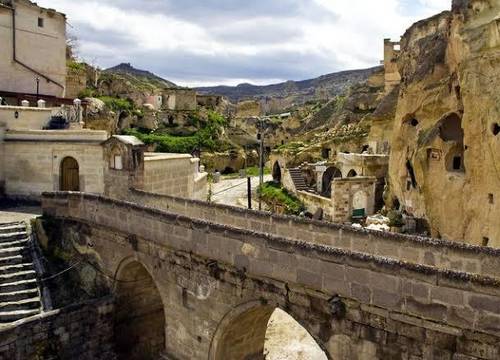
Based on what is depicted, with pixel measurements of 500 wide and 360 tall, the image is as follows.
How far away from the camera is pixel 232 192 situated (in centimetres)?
3584

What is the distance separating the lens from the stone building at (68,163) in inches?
644

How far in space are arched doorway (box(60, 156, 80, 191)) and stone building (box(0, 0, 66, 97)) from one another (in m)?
9.71

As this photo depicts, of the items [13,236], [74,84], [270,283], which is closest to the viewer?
[270,283]

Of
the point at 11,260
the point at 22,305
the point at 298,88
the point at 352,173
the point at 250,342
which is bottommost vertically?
the point at 250,342

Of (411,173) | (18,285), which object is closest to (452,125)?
(411,173)

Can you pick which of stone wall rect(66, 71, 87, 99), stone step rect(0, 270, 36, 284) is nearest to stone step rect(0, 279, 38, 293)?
stone step rect(0, 270, 36, 284)

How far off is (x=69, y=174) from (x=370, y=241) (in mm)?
13254

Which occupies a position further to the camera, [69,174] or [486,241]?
[486,241]

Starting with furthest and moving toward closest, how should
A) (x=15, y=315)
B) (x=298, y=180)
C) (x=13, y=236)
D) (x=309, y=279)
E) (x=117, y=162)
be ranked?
1. (x=298, y=180)
2. (x=117, y=162)
3. (x=13, y=236)
4. (x=15, y=315)
5. (x=309, y=279)

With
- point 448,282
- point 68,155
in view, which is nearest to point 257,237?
point 448,282

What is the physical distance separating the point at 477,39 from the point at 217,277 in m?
15.4

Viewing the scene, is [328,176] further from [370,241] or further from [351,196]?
[370,241]

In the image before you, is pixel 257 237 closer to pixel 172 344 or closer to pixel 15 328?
pixel 172 344

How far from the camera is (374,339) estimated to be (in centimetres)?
681
